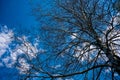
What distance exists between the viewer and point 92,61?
7.80m

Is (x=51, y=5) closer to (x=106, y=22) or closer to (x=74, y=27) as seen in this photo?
(x=74, y=27)

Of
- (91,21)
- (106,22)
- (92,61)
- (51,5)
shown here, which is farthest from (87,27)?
(51,5)

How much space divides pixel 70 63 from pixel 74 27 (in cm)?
191

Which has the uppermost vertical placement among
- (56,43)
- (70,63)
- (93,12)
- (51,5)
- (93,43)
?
(51,5)

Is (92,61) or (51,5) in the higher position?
(51,5)

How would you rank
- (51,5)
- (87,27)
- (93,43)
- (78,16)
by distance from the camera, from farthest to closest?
(51,5), (78,16), (87,27), (93,43)

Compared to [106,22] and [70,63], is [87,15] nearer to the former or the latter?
[106,22]

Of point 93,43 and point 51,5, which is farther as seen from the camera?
point 51,5

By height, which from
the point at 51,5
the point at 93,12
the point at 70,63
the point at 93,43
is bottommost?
the point at 70,63

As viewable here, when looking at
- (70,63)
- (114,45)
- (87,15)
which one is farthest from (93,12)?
(70,63)

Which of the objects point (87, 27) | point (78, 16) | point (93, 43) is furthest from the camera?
point (78, 16)

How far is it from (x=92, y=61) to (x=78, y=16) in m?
2.14

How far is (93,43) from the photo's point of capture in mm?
7457

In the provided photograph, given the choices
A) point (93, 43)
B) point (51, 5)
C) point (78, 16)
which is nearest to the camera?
point (93, 43)
